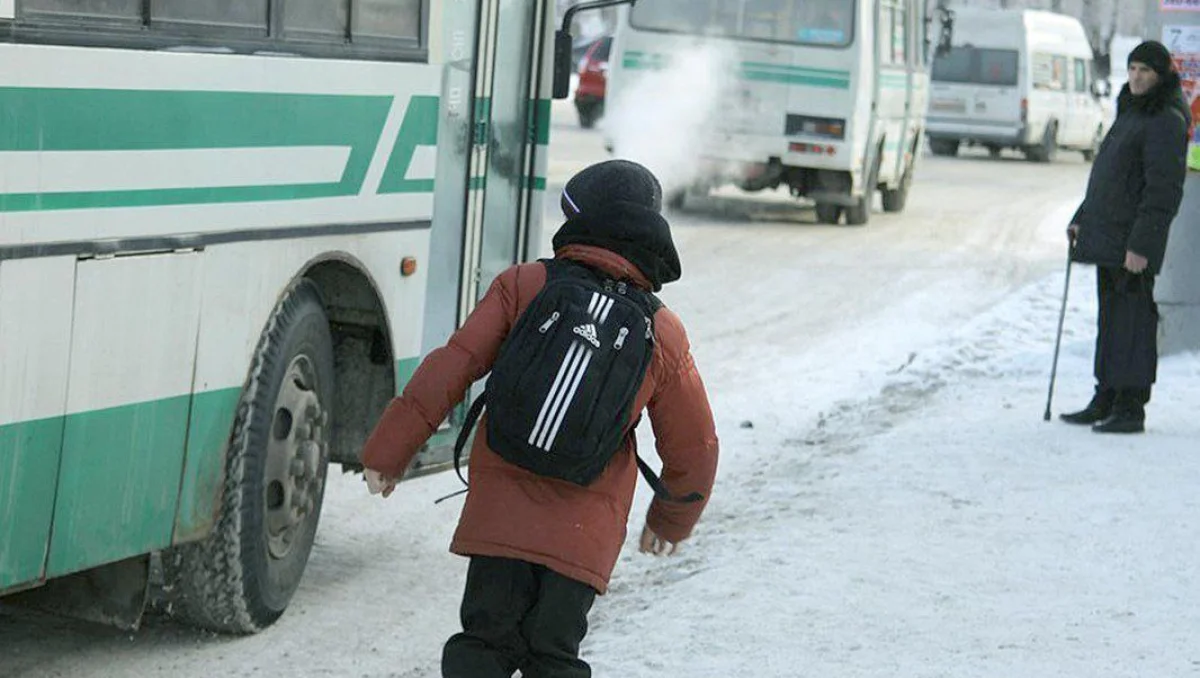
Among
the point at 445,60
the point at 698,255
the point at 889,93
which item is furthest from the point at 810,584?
the point at 889,93

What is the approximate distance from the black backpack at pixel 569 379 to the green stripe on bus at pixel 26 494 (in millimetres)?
1196

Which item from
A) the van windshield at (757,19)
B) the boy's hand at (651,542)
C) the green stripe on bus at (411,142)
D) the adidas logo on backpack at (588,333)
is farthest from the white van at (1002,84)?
the adidas logo on backpack at (588,333)

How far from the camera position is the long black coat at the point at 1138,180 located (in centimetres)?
986

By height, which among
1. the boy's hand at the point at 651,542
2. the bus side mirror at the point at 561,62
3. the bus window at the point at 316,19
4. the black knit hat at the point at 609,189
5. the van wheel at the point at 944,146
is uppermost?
the bus window at the point at 316,19

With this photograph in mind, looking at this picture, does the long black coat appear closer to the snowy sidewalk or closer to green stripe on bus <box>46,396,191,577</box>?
the snowy sidewalk

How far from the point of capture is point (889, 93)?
24.0 m

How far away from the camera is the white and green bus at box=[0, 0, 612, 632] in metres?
5.20

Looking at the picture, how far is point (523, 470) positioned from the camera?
184 inches

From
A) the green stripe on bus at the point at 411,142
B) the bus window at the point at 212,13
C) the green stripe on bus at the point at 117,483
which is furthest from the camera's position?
the green stripe on bus at the point at 411,142

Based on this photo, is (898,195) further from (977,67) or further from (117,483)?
(117,483)

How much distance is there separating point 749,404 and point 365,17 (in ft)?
17.1

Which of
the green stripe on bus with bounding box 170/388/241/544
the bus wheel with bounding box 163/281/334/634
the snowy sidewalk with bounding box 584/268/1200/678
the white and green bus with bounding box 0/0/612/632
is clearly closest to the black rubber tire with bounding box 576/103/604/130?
the snowy sidewalk with bounding box 584/268/1200/678

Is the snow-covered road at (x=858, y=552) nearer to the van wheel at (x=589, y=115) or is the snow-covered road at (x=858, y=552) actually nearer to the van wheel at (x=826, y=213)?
the van wheel at (x=826, y=213)

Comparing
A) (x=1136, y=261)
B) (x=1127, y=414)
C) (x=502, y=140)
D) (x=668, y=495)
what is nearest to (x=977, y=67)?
(x=1127, y=414)
